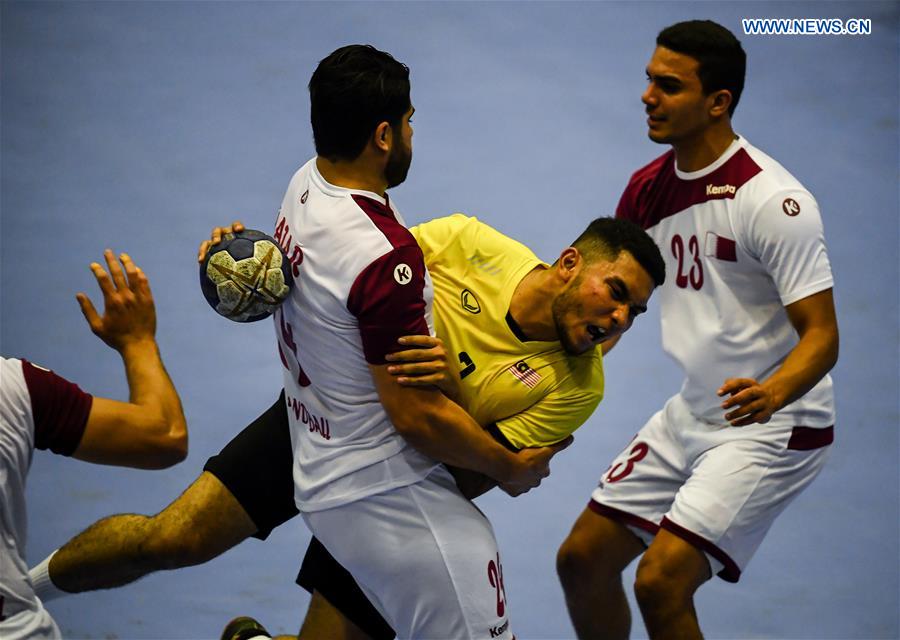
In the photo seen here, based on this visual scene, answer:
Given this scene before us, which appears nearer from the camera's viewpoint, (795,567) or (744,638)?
(744,638)

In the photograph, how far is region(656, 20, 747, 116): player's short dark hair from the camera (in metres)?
5.41

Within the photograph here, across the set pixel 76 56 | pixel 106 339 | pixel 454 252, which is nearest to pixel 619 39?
pixel 76 56

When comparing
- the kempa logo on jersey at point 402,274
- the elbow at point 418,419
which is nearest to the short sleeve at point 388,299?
the kempa logo on jersey at point 402,274

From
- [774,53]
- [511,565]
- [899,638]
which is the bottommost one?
[899,638]

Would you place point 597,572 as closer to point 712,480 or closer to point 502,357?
point 712,480

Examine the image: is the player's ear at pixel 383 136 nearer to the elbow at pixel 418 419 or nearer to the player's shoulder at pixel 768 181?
the elbow at pixel 418 419

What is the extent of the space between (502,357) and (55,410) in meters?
1.51

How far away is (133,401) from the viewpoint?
3725mm

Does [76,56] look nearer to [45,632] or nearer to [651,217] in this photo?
[651,217]

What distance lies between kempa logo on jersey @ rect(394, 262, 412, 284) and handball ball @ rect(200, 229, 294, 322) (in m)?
0.39

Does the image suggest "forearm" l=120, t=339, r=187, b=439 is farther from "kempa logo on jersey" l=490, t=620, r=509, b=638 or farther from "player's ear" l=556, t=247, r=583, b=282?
"player's ear" l=556, t=247, r=583, b=282

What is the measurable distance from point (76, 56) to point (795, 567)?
22.3 ft

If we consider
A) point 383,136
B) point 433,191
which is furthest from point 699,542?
point 433,191

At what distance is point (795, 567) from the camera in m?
6.83
